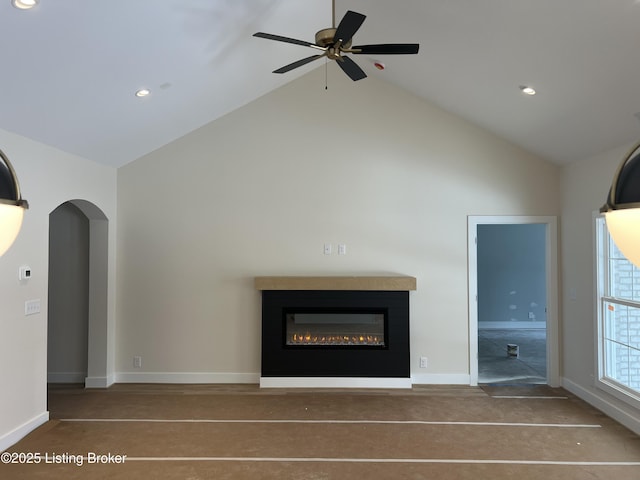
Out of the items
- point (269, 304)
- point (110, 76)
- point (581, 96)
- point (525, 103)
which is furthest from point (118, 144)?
point (581, 96)

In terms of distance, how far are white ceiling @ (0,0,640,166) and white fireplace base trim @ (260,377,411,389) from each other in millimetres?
3066

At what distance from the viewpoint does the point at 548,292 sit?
4.89m

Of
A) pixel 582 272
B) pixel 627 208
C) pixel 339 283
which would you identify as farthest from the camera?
pixel 339 283

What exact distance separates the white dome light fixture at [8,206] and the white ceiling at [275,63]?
195cm

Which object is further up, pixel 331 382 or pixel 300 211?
pixel 300 211

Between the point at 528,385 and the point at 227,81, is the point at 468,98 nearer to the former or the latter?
the point at 227,81

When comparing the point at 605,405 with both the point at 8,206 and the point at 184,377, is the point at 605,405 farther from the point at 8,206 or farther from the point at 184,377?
the point at 8,206

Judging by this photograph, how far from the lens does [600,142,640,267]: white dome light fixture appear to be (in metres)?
0.84

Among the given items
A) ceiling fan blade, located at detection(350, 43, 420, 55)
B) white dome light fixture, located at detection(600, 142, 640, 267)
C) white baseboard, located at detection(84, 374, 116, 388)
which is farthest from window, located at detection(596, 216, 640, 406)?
white baseboard, located at detection(84, 374, 116, 388)

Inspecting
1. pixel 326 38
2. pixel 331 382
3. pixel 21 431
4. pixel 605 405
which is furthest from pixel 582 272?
pixel 21 431

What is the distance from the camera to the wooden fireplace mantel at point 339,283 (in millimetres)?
4660

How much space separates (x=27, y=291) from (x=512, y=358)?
599cm

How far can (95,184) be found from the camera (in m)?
4.53

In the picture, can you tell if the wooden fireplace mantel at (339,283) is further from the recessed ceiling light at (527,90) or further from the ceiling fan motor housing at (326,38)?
the ceiling fan motor housing at (326,38)
